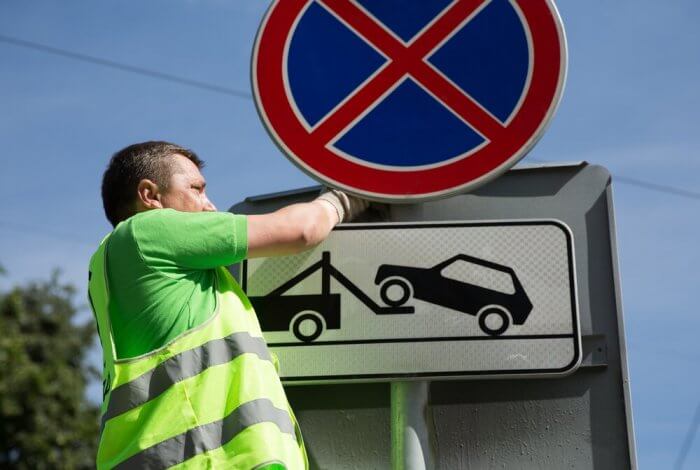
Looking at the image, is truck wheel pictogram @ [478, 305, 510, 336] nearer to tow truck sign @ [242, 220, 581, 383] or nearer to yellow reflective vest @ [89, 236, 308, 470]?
tow truck sign @ [242, 220, 581, 383]

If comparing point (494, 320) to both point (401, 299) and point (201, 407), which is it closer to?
point (401, 299)

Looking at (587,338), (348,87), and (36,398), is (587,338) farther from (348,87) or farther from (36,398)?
(36,398)

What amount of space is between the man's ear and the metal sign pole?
616 mm

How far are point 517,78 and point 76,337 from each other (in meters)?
24.9

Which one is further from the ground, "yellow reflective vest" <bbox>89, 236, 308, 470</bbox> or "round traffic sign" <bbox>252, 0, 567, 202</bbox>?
"round traffic sign" <bbox>252, 0, 567, 202</bbox>

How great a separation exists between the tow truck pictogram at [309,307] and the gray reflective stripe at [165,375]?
273 mm

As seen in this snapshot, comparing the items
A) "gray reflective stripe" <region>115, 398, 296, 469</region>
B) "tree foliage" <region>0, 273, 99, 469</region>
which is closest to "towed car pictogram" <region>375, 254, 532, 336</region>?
"gray reflective stripe" <region>115, 398, 296, 469</region>

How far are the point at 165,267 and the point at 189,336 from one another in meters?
0.17

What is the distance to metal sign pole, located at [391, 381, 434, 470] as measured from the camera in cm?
179

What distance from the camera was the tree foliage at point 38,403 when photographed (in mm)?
21391

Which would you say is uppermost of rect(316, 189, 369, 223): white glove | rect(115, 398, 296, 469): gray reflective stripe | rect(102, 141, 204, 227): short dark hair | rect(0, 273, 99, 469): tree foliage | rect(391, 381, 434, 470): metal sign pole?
rect(0, 273, 99, 469): tree foliage

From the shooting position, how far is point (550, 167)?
2.12m

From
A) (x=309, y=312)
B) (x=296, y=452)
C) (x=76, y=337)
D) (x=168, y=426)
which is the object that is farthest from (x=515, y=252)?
(x=76, y=337)

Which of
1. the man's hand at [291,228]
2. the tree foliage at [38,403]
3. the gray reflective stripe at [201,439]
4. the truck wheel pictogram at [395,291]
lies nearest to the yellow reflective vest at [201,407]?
the gray reflective stripe at [201,439]
